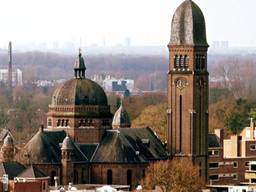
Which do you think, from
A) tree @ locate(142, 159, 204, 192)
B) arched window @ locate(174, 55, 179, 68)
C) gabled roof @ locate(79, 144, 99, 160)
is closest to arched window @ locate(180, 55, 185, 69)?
arched window @ locate(174, 55, 179, 68)

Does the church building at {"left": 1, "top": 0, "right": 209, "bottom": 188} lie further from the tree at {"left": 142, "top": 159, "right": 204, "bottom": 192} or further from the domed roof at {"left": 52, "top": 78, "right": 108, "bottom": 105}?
the tree at {"left": 142, "top": 159, "right": 204, "bottom": 192}

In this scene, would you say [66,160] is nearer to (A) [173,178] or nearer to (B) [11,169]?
(B) [11,169]

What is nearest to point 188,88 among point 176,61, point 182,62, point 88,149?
point 182,62

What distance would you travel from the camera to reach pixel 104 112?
277 ft

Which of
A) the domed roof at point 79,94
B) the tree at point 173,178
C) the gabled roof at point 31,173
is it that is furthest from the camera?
the domed roof at point 79,94

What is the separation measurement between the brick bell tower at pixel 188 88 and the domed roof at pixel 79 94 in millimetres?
4619

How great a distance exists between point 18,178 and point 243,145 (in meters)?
28.4

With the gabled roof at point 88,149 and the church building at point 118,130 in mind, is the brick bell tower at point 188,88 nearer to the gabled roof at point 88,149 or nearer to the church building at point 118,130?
the church building at point 118,130

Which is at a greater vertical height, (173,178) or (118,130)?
(118,130)

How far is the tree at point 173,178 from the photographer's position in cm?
7862

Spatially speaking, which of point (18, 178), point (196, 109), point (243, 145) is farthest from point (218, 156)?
point (18, 178)

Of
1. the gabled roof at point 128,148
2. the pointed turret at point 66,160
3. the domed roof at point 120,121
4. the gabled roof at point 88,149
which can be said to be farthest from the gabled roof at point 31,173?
the domed roof at point 120,121

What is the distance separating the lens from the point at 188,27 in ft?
290

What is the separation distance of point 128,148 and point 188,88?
19.4ft
